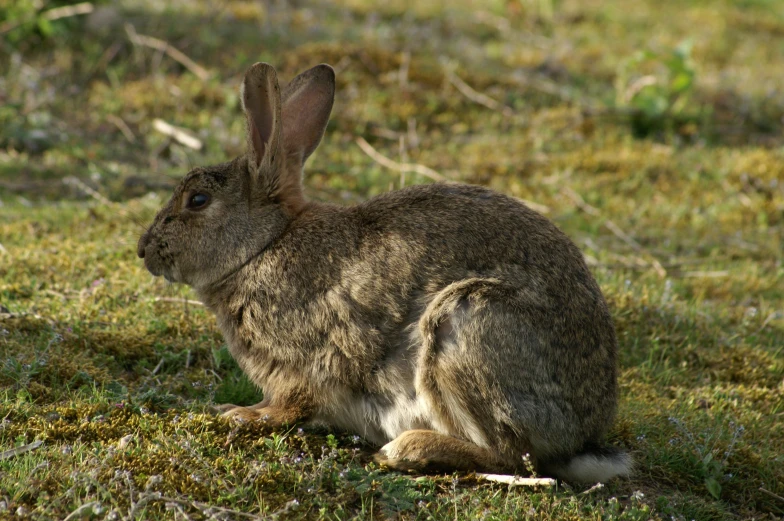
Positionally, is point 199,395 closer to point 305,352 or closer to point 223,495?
point 305,352

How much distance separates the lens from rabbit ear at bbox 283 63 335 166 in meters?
5.55

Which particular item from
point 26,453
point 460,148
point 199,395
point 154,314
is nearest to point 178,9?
point 460,148

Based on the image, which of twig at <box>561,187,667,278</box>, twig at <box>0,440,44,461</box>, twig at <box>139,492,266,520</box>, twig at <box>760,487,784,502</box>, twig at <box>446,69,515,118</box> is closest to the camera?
twig at <box>139,492,266,520</box>

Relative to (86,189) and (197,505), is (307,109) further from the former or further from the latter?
(86,189)

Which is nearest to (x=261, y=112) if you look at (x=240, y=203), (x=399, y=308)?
(x=240, y=203)

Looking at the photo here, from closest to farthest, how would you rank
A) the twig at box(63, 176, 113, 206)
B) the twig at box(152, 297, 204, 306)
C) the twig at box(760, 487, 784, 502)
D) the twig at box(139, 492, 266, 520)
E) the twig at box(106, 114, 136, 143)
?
the twig at box(139, 492, 266, 520), the twig at box(760, 487, 784, 502), the twig at box(152, 297, 204, 306), the twig at box(63, 176, 113, 206), the twig at box(106, 114, 136, 143)

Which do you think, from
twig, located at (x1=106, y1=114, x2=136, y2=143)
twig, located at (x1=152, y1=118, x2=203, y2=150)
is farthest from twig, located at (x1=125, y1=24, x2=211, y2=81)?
twig, located at (x1=106, y1=114, x2=136, y2=143)

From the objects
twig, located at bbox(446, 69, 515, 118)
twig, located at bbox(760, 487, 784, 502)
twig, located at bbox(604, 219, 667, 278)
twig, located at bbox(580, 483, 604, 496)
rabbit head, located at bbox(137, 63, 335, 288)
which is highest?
rabbit head, located at bbox(137, 63, 335, 288)

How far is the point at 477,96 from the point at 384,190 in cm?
285

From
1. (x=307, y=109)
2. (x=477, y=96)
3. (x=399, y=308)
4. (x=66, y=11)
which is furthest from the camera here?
(x=477, y=96)

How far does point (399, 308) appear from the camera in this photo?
494 centimetres

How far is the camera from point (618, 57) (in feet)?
43.8

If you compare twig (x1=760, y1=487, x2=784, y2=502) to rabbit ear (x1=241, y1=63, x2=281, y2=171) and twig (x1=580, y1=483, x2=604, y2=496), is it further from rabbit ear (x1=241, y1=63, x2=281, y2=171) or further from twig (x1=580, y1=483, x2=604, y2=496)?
rabbit ear (x1=241, y1=63, x2=281, y2=171)

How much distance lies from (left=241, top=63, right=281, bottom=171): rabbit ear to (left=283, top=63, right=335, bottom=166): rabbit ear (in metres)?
0.20
